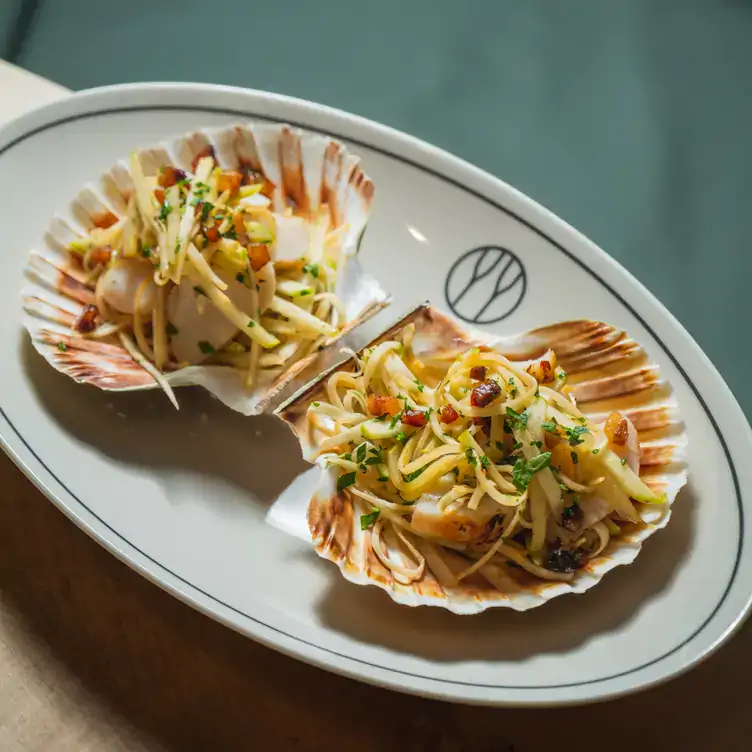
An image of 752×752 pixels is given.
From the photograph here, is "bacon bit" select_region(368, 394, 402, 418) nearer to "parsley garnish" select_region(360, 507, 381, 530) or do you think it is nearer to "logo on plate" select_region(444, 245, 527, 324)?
"parsley garnish" select_region(360, 507, 381, 530)

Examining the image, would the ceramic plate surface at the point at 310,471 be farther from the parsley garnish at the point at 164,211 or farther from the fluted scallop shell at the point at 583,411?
the parsley garnish at the point at 164,211

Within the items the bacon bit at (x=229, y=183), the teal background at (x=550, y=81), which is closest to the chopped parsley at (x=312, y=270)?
the bacon bit at (x=229, y=183)

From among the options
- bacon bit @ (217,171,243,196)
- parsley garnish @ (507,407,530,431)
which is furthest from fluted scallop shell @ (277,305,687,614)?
bacon bit @ (217,171,243,196)

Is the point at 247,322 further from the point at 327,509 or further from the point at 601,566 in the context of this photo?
the point at 601,566

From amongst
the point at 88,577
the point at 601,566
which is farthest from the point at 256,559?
the point at 601,566

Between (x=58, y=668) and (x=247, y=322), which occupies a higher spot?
(x=247, y=322)

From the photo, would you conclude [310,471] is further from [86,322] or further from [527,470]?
[86,322]
